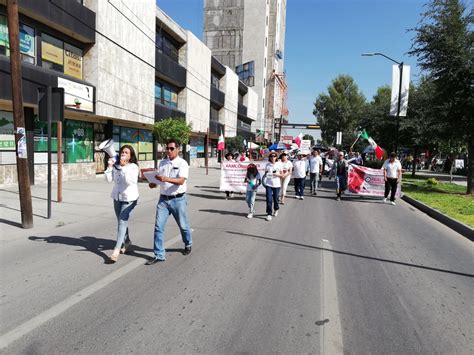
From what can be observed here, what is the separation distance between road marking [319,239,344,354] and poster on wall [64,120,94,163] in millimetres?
15847

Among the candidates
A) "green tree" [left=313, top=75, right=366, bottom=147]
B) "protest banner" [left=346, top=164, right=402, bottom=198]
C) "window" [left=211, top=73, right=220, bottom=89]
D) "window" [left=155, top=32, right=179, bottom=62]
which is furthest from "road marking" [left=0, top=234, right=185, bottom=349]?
"green tree" [left=313, top=75, right=366, bottom=147]

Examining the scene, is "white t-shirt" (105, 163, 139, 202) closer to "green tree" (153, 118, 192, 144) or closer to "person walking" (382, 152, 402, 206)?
"person walking" (382, 152, 402, 206)

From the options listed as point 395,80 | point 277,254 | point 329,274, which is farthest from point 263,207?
point 395,80

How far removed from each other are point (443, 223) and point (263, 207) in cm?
497

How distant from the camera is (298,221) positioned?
9.95m

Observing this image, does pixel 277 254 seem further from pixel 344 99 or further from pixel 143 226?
pixel 344 99

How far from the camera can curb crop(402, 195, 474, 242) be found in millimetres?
9035

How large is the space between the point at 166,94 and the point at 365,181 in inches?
762

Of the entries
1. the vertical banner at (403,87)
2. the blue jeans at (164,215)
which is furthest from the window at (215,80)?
the blue jeans at (164,215)

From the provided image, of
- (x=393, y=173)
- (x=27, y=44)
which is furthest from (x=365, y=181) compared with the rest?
(x=27, y=44)

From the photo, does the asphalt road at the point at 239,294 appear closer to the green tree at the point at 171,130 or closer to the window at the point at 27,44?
the window at the point at 27,44

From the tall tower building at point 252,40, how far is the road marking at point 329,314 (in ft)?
202

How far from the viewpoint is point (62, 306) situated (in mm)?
4191

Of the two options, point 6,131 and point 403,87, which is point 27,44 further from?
point 403,87
